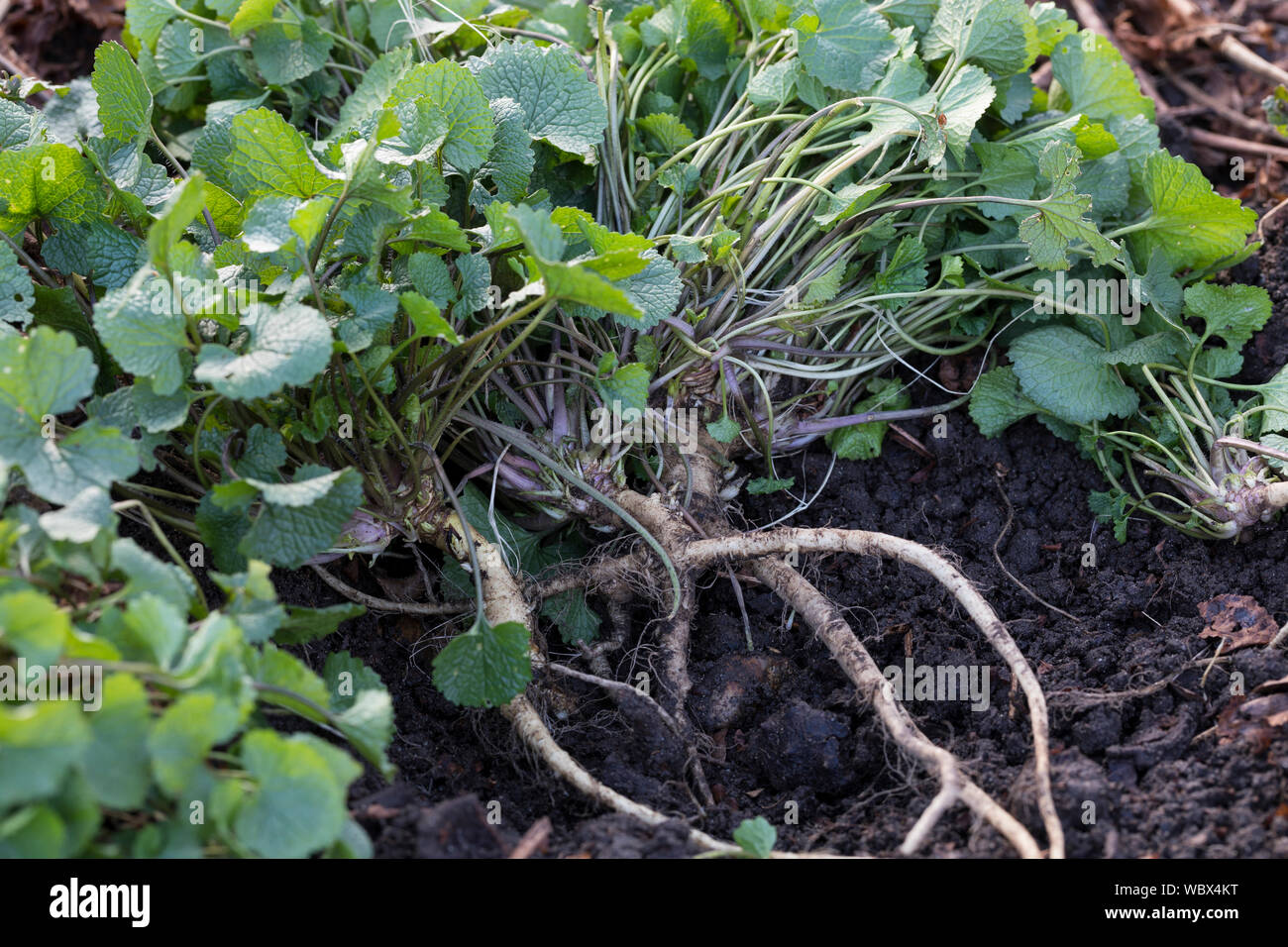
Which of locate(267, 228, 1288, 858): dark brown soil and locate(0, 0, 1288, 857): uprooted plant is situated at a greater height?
locate(0, 0, 1288, 857): uprooted plant

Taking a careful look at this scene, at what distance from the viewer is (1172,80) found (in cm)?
251

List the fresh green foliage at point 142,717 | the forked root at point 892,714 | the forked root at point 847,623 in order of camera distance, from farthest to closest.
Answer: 1. the forked root at point 847,623
2. the forked root at point 892,714
3. the fresh green foliage at point 142,717

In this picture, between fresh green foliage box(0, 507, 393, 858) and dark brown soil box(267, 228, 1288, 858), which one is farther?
dark brown soil box(267, 228, 1288, 858)

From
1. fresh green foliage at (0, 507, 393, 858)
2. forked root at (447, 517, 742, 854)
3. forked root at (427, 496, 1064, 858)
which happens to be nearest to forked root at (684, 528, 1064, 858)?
forked root at (427, 496, 1064, 858)

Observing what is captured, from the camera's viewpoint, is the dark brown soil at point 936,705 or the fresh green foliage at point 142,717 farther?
the dark brown soil at point 936,705

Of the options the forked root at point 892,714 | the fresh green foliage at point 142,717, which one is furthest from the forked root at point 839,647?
the fresh green foliage at point 142,717

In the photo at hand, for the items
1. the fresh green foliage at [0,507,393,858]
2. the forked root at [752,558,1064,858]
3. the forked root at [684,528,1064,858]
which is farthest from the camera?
the forked root at [684,528,1064,858]

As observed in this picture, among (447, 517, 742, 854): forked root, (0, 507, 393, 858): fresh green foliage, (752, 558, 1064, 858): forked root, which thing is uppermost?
(0, 507, 393, 858): fresh green foliage

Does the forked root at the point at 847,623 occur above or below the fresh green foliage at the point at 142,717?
below

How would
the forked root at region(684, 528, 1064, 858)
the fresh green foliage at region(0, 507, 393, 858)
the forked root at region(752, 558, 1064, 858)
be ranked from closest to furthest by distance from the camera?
the fresh green foliage at region(0, 507, 393, 858) → the forked root at region(752, 558, 1064, 858) → the forked root at region(684, 528, 1064, 858)

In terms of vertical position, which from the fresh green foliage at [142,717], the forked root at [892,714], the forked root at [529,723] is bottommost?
the forked root at [529,723]

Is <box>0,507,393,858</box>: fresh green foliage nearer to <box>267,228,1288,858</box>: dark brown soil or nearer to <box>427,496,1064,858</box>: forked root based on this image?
<box>267,228,1288,858</box>: dark brown soil

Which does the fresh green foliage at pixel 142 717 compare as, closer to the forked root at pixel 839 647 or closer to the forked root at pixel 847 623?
the forked root at pixel 839 647

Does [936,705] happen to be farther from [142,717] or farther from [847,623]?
[142,717]
